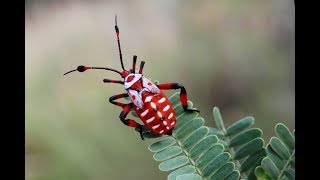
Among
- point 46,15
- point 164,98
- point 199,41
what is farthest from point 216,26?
point 46,15

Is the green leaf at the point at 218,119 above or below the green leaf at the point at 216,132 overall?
above

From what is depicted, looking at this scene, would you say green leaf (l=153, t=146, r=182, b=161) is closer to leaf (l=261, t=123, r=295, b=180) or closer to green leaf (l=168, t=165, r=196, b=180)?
green leaf (l=168, t=165, r=196, b=180)

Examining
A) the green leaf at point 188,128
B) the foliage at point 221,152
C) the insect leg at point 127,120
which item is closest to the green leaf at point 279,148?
the foliage at point 221,152

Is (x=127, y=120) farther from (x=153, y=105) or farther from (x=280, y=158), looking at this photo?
(x=280, y=158)

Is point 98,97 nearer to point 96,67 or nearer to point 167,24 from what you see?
point 96,67

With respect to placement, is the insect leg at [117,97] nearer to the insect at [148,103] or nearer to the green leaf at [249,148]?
the insect at [148,103]

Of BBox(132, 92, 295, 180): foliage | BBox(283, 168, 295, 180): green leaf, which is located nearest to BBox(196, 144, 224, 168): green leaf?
BBox(132, 92, 295, 180): foliage

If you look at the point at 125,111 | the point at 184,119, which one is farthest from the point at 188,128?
the point at 125,111
